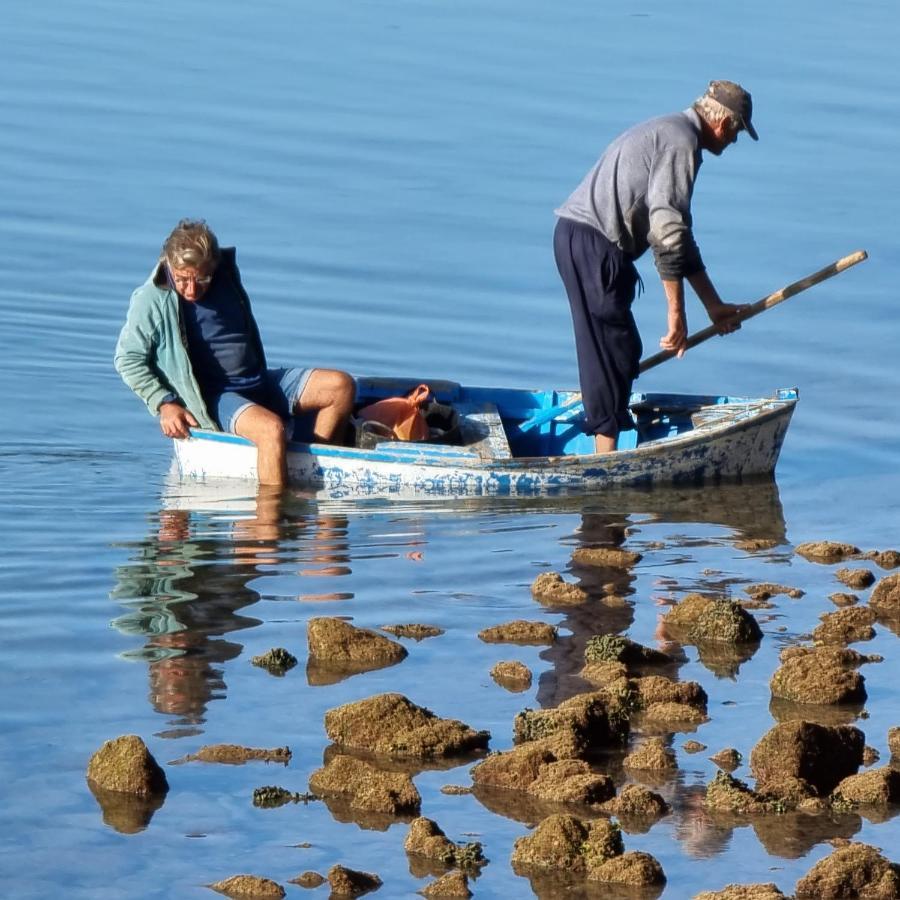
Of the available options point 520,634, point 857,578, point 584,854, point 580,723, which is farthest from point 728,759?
point 857,578

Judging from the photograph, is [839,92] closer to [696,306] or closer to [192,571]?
[696,306]

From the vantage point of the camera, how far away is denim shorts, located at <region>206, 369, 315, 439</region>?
10016 mm

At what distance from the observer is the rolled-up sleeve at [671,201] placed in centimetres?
967

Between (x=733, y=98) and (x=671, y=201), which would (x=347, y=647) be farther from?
(x=733, y=98)

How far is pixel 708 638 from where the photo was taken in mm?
7977

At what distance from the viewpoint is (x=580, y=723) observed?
6.70 metres

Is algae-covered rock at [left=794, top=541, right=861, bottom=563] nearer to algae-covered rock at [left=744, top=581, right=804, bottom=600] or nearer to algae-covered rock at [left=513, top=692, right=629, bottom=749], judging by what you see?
algae-covered rock at [left=744, top=581, right=804, bottom=600]

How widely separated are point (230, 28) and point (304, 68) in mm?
2465

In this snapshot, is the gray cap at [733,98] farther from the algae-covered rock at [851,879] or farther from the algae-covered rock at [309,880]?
the algae-covered rock at [309,880]

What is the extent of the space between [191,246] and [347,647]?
2.55 m

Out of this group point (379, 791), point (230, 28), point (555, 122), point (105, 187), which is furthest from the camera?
point (230, 28)

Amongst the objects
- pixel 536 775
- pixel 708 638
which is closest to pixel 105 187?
pixel 708 638

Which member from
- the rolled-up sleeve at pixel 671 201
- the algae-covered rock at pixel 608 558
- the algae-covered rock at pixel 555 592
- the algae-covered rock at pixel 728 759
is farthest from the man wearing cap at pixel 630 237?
the algae-covered rock at pixel 728 759

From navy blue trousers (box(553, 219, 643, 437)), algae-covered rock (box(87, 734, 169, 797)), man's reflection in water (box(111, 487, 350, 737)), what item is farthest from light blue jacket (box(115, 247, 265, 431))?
algae-covered rock (box(87, 734, 169, 797))
